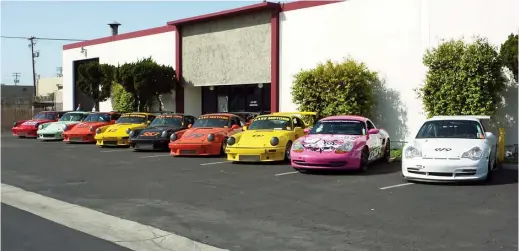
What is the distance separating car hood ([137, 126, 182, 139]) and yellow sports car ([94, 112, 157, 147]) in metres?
1.22

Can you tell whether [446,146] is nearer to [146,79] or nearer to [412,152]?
[412,152]

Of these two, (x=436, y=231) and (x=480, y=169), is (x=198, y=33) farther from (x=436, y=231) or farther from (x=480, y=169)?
(x=436, y=231)

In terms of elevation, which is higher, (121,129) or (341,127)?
(341,127)

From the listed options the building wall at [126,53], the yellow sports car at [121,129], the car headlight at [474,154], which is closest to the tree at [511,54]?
the car headlight at [474,154]

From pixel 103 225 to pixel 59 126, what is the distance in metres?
17.0

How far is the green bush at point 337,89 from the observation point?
55.1 ft

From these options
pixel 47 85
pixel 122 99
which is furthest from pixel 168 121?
pixel 47 85

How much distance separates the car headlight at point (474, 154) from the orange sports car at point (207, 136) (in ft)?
24.2

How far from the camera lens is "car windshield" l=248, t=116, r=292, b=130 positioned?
1421cm

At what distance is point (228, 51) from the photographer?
23.0 meters

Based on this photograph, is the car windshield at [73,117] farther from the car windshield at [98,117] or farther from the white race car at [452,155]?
the white race car at [452,155]

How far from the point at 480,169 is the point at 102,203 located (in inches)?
268

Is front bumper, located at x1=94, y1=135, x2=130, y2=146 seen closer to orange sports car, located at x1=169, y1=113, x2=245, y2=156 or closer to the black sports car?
the black sports car

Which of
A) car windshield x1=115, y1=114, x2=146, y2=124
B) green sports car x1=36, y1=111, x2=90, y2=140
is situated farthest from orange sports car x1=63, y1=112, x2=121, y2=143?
car windshield x1=115, y1=114, x2=146, y2=124
